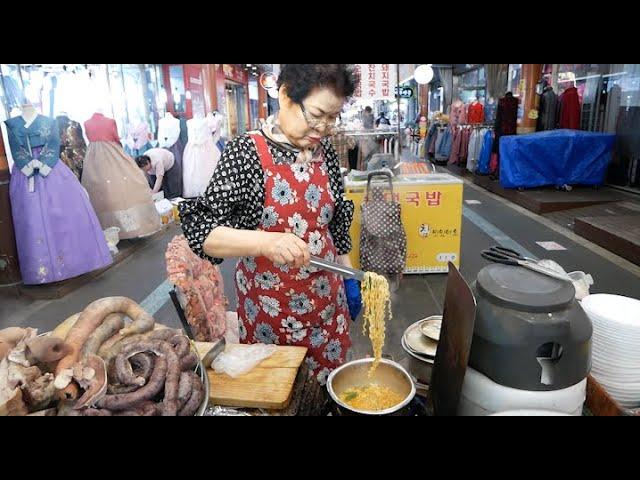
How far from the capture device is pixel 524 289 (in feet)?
3.53

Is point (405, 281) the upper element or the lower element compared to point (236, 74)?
lower

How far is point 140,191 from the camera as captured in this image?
614 cm

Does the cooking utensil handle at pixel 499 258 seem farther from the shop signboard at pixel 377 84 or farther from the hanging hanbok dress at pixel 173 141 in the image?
the hanging hanbok dress at pixel 173 141

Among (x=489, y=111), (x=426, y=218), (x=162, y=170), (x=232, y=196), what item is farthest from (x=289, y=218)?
(x=489, y=111)

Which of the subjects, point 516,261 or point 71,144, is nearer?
point 516,261

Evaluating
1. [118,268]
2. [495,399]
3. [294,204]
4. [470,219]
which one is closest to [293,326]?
[294,204]

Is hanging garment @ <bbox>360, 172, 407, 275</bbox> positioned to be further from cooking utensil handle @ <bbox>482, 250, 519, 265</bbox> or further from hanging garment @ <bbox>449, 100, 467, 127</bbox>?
hanging garment @ <bbox>449, 100, 467, 127</bbox>

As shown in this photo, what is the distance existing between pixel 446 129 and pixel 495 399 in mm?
14535

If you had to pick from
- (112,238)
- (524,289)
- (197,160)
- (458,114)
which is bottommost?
(112,238)

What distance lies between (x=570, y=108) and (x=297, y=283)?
974 cm

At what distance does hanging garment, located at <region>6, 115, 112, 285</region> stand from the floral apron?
3506mm

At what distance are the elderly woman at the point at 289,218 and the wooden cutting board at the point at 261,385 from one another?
297 millimetres

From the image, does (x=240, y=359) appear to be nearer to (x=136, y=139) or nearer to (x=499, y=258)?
(x=499, y=258)

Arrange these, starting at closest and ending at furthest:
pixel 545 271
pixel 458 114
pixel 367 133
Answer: pixel 545 271 < pixel 367 133 < pixel 458 114
